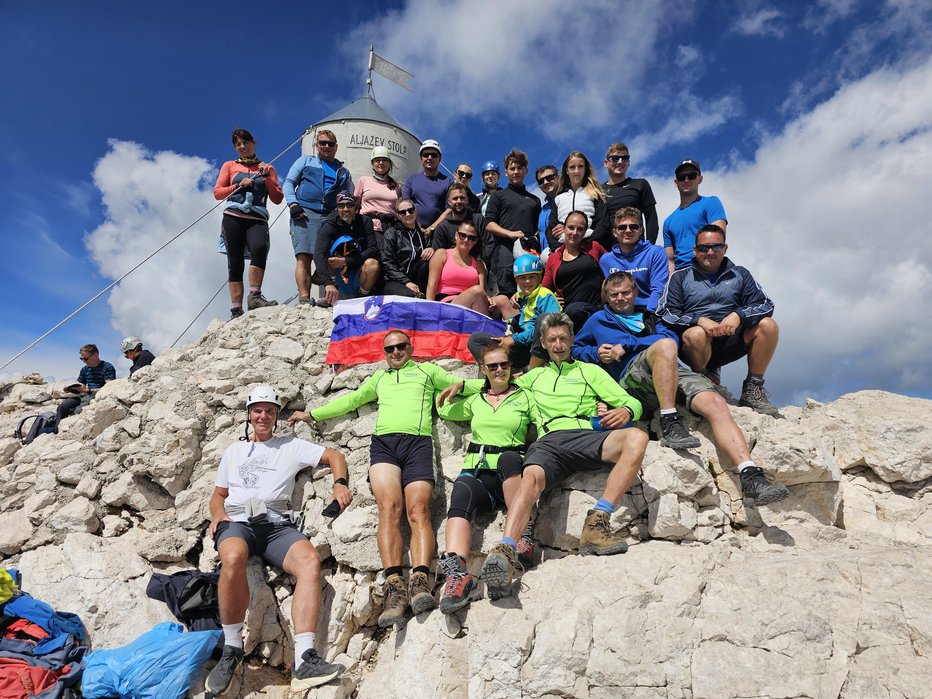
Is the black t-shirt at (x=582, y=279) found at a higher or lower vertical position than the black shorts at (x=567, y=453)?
higher

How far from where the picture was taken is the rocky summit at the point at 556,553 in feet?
12.3

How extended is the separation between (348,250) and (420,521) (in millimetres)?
4970

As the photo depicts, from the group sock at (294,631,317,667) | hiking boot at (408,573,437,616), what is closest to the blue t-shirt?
hiking boot at (408,573,437,616)

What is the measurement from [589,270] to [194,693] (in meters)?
6.25

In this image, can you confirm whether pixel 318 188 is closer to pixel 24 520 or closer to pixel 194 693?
pixel 24 520

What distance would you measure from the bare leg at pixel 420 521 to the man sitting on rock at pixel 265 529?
823mm

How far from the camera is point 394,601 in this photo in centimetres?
450

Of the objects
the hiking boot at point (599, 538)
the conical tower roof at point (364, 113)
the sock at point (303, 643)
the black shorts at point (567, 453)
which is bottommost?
the sock at point (303, 643)

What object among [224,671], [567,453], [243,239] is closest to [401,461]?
[567,453]

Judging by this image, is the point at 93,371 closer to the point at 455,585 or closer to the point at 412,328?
Answer: the point at 412,328

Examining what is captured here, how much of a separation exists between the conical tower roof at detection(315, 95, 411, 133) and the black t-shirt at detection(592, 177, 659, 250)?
8070mm

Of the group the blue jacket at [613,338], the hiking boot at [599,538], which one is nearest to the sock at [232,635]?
the hiking boot at [599,538]

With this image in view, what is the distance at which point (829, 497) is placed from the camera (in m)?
5.25

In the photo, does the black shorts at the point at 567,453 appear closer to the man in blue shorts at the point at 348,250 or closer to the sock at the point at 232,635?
the sock at the point at 232,635
